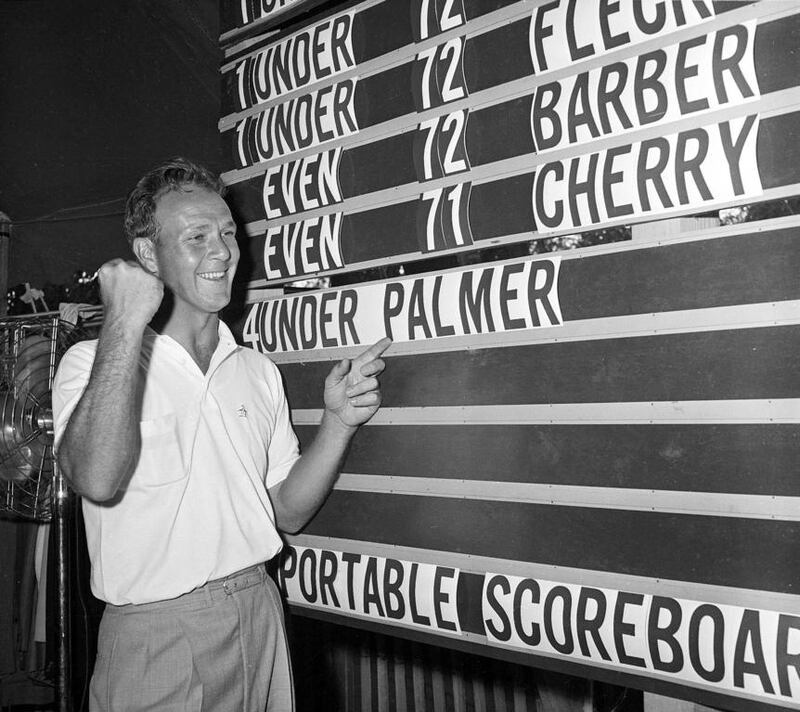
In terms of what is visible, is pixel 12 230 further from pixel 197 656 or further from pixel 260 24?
pixel 197 656

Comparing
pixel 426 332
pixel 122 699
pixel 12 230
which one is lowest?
pixel 122 699

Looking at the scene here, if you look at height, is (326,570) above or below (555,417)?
below

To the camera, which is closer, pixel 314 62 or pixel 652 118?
pixel 652 118

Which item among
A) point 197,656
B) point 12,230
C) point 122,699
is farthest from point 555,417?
point 12,230

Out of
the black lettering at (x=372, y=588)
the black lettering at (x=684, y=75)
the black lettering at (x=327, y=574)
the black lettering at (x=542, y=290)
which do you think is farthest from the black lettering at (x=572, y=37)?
the black lettering at (x=327, y=574)

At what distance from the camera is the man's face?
2184mm

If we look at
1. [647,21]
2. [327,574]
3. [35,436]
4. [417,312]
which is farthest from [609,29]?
[35,436]

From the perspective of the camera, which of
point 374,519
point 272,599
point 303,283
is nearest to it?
point 272,599

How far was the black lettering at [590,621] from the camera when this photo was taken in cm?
183

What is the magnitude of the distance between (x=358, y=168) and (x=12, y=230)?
8.29 feet

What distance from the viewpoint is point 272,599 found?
2.19m

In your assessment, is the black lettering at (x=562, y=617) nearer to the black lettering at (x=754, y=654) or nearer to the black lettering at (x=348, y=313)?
the black lettering at (x=754, y=654)

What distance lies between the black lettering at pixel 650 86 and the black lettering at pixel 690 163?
0.27 feet

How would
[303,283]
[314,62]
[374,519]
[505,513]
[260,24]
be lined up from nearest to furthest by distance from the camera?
[505,513]
[374,519]
[314,62]
[260,24]
[303,283]
